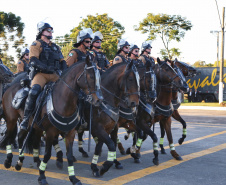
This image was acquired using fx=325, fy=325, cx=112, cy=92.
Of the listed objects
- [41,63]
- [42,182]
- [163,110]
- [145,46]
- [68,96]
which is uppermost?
[145,46]

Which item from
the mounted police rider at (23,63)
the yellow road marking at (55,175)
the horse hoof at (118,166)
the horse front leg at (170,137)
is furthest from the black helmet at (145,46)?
the yellow road marking at (55,175)

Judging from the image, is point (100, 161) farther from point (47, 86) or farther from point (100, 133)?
point (47, 86)

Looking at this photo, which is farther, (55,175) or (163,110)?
(163,110)

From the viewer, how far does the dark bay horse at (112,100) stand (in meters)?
6.13

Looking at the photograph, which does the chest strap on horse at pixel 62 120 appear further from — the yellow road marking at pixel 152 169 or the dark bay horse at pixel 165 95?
the dark bay horse at pixel 165 95

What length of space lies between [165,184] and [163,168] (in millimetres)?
1244

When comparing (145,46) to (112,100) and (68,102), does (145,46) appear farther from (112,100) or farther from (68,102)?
(68,102)

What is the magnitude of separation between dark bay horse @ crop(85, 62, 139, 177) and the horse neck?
0.79 m

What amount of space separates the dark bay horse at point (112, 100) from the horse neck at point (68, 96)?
79cm

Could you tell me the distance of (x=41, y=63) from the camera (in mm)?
6297

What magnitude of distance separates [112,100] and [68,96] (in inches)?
42.3

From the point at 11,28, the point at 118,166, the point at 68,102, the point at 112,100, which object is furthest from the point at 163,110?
the point at 11,28

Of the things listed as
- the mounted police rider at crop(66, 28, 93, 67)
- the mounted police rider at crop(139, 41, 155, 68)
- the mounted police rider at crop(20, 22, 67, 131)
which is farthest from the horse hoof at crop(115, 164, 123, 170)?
the mounted police rider at crop(139, 41, 155, 68)

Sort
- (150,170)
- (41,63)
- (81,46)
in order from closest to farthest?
(41,63), (150,170), (81,46)
